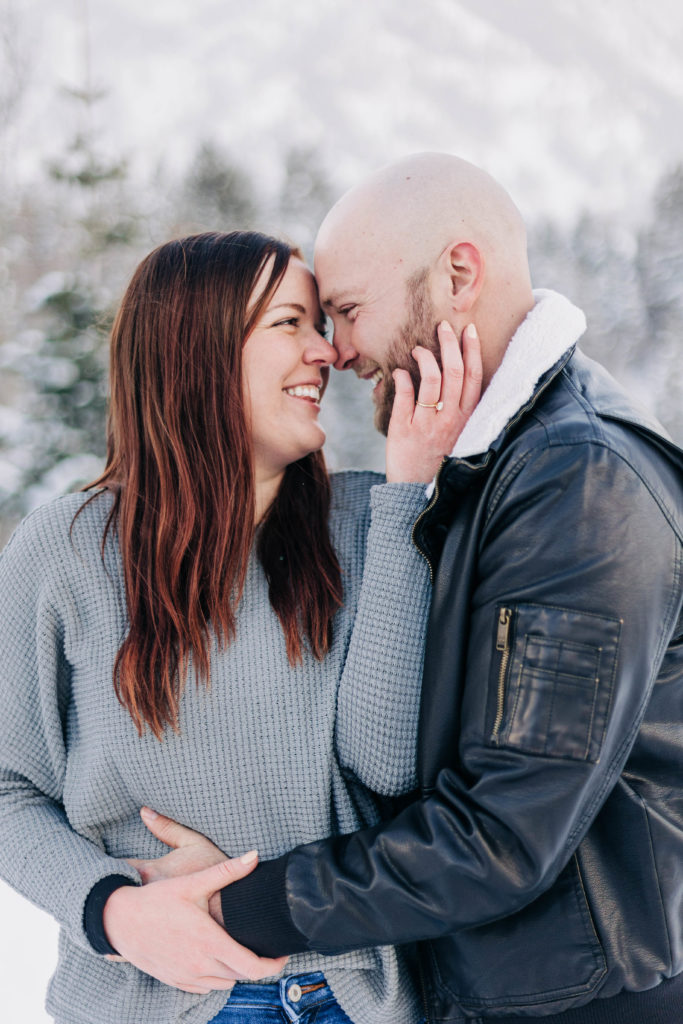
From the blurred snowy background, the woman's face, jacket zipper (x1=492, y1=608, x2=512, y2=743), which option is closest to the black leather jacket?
jacket zipper (x1=492, y1=608, x2=512, y2=743)

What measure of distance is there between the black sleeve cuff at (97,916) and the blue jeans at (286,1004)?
0.19 meters

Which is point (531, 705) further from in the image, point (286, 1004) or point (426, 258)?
point (426, 258)

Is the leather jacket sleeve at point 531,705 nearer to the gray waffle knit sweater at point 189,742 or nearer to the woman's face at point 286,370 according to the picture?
the gray waffle knit sweater at point 189,742

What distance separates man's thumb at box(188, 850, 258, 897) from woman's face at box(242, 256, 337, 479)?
66 centimetres

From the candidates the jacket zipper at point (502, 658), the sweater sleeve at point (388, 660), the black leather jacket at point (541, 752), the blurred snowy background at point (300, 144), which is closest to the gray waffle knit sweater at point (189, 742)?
the sweater sleeve at point (388, 660)

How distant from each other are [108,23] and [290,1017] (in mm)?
4990

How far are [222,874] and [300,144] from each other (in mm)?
4333

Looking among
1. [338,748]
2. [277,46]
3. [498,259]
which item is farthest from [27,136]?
[338,748]

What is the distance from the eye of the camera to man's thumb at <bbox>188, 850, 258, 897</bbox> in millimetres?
1102

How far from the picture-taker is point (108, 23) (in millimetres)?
4566

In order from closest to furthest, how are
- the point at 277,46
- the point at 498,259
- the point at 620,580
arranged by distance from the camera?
the point at 620,580 → the point at 498,259 → the point at 277,46

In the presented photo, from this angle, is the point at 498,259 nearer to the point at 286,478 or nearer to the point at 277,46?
the point at 286,478

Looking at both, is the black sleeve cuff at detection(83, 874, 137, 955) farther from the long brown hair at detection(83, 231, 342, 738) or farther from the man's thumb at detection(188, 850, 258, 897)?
the long brown hair at detection(83, 231, 342, 738)

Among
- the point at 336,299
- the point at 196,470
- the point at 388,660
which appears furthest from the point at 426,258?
the point at 388,660
